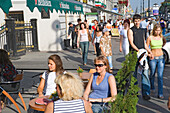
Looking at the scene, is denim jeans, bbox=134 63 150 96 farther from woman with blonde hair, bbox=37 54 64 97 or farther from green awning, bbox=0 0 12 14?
green awning, bbox=0 0 12 14

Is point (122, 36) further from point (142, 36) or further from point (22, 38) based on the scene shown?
point (22, 38)

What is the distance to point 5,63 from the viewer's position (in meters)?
5.95

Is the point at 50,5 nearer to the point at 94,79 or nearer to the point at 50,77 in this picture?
the point at 50,77

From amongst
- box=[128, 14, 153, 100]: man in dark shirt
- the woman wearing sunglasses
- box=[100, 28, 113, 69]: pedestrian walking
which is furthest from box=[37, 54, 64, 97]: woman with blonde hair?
box=[100, 28, 113, 69]: pedestrian walking

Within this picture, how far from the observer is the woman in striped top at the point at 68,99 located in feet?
10.2

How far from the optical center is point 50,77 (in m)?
5.04

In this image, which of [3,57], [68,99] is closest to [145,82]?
[3,57]

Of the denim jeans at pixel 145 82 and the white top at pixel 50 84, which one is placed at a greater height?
the white top at pixel 50 84

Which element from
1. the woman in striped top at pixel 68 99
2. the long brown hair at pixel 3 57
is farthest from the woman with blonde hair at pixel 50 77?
the woman in striped top at pixel 68 99

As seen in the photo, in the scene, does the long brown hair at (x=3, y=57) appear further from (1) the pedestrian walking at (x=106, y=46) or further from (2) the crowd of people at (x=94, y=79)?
(1) the pedestrian walking at (x=106, y=46)

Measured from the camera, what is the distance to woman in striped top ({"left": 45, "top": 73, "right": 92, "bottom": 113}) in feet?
10.2

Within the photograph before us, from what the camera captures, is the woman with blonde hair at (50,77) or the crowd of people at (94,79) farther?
the woman with blonde hair at (50,77)

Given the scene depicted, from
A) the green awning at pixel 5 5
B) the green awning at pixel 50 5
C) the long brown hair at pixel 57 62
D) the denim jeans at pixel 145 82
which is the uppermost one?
the green awning at pixel 50 5

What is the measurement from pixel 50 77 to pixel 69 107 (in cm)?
199
